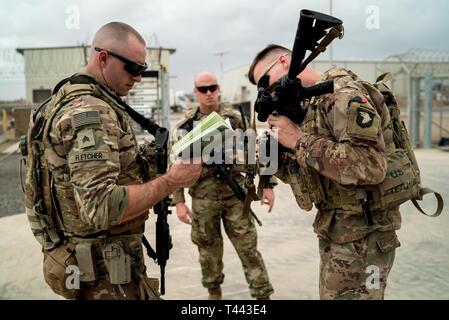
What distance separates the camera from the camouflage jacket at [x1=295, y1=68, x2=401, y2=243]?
1925mm

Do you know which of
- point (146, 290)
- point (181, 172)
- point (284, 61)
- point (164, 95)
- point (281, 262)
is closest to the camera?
point (181, 172)

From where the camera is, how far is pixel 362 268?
216 centimetres

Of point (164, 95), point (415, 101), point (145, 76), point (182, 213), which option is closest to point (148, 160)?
point (182, 213)

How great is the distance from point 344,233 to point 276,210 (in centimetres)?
409

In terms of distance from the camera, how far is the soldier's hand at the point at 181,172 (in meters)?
1.82

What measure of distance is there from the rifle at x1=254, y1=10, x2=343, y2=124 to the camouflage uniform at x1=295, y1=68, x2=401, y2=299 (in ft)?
0.43

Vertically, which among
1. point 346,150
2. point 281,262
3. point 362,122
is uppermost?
point 362,122

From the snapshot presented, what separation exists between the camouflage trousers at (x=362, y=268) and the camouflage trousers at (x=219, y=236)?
1433mm

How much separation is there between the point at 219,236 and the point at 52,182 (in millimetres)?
2075

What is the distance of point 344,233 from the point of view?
7.14 ft

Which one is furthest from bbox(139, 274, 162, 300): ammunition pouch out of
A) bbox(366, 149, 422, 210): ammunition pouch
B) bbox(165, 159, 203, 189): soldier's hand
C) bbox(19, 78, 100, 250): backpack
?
bbox(366, 149, 422, 210): ammunition pouch

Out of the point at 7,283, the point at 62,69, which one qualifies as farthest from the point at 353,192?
the point at 62,69

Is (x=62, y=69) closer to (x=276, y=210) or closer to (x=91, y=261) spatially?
(x=276, y=210)

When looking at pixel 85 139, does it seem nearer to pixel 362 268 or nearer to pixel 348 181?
pixel 348 181
